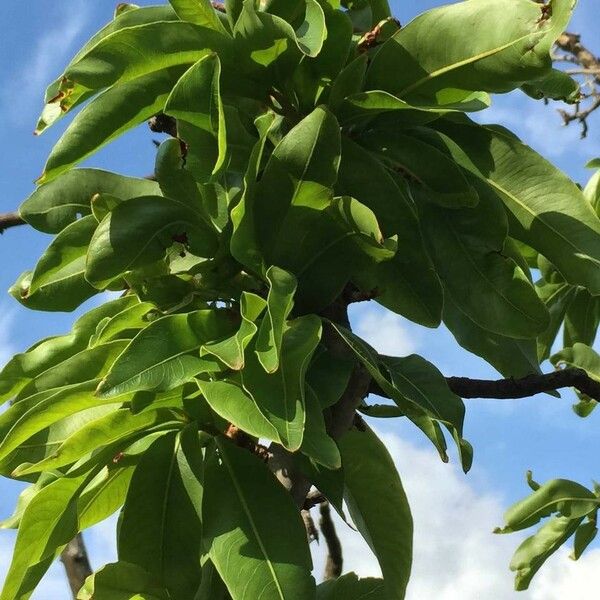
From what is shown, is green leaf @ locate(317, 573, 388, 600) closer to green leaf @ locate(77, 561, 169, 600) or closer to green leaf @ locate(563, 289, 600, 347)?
green leaf @ locate(77, 561, 169, 600)

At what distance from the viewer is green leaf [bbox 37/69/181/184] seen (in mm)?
1177

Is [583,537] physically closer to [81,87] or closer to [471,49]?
[471,49]

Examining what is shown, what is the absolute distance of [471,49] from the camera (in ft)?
3.86

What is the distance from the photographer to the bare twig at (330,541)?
2071 millimetres

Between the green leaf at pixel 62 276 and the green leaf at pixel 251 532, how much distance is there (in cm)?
34

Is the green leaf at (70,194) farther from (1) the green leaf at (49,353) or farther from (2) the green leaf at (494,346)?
(2) the green leaf at (494,346)

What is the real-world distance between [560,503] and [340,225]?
118 cm

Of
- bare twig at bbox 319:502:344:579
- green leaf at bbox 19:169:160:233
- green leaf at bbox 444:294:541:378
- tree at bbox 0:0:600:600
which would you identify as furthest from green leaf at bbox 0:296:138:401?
bare twig at bbox 319:502:344:579

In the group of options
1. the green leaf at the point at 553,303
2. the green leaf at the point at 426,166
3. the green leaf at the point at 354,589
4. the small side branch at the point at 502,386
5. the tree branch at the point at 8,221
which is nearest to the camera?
the green leaf at the point at 426,166

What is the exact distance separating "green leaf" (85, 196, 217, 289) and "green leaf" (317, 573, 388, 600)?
1.61 ft

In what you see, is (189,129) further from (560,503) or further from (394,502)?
(560,503)

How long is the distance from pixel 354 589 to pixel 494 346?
0.39 m

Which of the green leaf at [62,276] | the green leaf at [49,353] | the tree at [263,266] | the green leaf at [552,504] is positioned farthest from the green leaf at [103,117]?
the green leaf at [552,504]

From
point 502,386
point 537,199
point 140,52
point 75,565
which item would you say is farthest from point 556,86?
point 75,565
